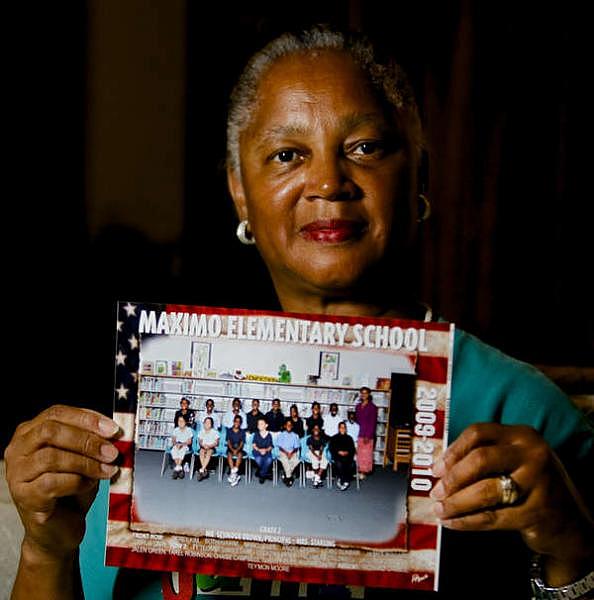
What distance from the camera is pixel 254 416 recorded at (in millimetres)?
909

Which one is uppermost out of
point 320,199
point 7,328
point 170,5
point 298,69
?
point 170,5

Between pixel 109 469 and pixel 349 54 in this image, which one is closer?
pixel 109 469

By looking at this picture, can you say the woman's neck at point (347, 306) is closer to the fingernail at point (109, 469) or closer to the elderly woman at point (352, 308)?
the elderly woman at point (352, 308)

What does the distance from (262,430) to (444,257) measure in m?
1.50

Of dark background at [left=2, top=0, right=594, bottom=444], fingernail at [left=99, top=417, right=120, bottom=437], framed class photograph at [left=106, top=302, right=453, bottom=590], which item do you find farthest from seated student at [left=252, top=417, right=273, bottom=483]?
dark background at [left=2, top=0, right=594, bottom=444]

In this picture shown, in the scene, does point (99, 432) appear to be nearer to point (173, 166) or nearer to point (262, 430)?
point (262, 430)

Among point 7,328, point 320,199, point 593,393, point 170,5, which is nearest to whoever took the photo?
point 320,199

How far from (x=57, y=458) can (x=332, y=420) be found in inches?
12.4

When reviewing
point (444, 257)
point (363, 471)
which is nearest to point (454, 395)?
point (363, 471)

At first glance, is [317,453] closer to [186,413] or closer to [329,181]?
[186,413]

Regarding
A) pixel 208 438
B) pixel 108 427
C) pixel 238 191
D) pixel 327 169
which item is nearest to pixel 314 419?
pixel 208 438

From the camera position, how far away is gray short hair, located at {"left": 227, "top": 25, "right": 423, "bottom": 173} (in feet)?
3.60

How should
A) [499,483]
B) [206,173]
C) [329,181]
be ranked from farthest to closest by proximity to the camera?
[206,173] < [329,181] < [499,483]

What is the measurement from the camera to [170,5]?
229cm
